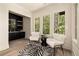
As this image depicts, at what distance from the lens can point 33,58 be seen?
1.18m

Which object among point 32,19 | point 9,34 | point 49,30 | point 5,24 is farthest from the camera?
point 9,34

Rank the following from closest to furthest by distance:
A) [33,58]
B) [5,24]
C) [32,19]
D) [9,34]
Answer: [33,58]
[32,19]
[5,24]
[9,34]

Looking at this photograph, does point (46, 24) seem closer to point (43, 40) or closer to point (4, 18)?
point (43, 40)

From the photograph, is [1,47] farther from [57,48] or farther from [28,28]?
[57,48]

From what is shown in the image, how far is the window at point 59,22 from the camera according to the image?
3049mm

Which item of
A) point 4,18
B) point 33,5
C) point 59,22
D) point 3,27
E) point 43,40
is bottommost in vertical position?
point 43,40

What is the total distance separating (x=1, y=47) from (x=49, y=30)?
1.92 m

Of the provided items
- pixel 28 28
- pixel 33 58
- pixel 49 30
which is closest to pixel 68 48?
pixel 49 30

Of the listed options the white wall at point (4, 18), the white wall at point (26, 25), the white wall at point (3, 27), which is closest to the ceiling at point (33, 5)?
the white wall at point (4, 18)

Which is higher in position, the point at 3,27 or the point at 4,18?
the point at 4,18

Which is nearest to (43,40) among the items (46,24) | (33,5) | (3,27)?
(46,24)

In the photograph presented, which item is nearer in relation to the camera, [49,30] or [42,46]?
[49,30]

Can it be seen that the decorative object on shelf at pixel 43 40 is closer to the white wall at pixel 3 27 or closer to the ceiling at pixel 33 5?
the ceiling at pixel 33 5

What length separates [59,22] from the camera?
3.11 meters
